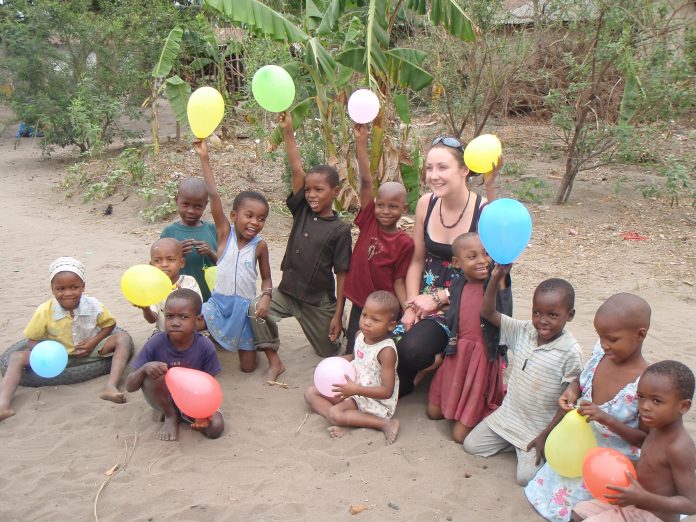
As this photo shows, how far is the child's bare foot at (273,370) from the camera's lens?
4.06 m

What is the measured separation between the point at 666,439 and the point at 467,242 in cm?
131

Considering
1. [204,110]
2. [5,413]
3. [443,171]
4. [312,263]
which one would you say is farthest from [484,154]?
[5,413]

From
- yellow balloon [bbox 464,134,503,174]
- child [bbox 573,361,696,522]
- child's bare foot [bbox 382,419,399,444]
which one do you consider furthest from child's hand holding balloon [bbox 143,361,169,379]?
child [bbox 573,361,696,522]

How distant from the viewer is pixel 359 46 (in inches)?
229

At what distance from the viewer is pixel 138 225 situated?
8.09 m

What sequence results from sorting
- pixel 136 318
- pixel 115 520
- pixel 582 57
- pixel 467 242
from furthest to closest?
pixel 582 57 → pixel 136 318 → pixel 467 242 → pixel 115 520

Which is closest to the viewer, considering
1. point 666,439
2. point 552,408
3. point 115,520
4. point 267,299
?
point 666,439

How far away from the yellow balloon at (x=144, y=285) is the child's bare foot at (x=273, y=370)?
0.95m

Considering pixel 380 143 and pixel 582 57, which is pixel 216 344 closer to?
pixel 380 143

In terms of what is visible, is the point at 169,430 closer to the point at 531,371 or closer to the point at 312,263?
the point at 312,263

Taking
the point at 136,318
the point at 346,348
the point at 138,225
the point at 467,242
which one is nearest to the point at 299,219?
the point at 346,348

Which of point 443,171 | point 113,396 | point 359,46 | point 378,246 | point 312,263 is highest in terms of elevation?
point 359,46

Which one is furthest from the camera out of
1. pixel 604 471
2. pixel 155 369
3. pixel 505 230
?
pixel 155 369

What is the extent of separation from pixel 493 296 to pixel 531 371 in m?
0.39
